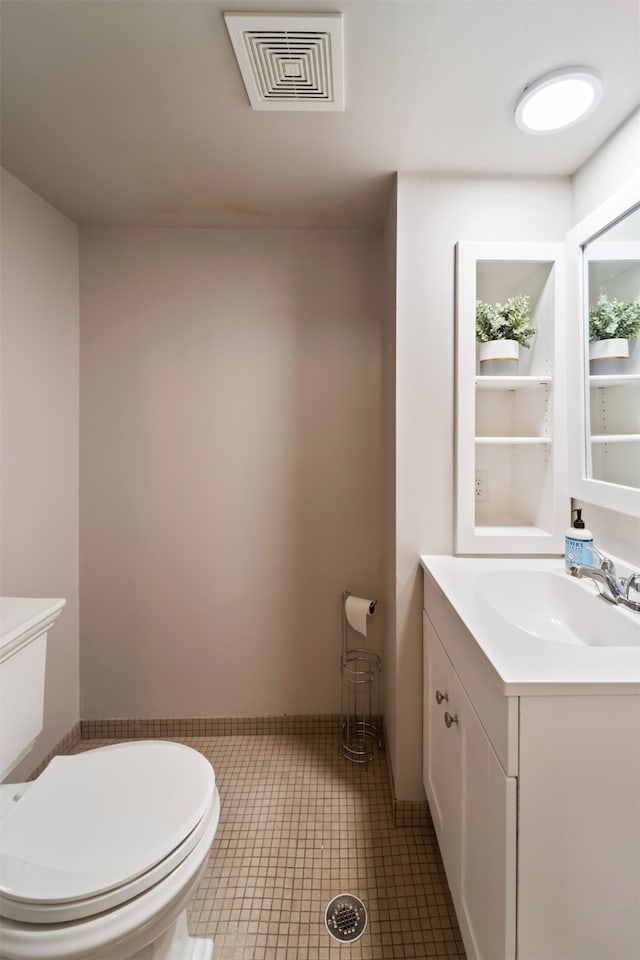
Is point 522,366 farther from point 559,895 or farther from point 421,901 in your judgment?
point 421,901

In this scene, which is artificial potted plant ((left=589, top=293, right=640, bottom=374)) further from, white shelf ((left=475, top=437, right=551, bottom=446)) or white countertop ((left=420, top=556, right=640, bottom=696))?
white countertop ((left=420, top=556, right=640, bottom=696))

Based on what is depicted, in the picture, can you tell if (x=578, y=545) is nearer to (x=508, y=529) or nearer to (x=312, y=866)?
(x=508, y=529)

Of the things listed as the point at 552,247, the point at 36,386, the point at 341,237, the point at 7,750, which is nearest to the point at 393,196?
the point at 341,237

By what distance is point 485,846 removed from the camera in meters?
0.93

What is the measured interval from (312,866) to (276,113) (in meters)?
2.29

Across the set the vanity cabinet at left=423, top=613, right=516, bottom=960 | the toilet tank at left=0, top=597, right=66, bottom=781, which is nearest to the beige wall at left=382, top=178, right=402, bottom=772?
the vanity cabinet at left=423, top=613, right=516, bottom=960

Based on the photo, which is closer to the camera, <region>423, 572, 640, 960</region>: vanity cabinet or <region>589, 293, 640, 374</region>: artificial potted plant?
<region>423, 572, 640, 960</region>: vanity cabinet

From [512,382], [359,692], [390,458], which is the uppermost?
[512,382]

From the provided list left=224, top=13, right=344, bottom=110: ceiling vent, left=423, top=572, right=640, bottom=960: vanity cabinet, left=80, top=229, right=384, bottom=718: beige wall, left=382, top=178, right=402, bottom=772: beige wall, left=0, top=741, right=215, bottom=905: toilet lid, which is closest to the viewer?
left=423, top=572, right=640, bottom=960: vanity cabinet

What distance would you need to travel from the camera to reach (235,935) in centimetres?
126

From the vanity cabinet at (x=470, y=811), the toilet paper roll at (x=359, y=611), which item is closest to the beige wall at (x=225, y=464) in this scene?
the toilet paper roll at (x=359, y=611)

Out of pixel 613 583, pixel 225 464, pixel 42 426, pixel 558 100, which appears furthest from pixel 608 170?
pixel 42 426

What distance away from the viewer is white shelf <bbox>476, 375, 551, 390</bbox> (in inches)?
61.7

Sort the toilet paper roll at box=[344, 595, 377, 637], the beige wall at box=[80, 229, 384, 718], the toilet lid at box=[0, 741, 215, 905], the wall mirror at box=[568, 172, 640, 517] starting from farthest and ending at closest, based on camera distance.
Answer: the beige wall at box=[80, 229, 384, 718] < the toilet paper roll at box=[344, 595, 377, 637] < the wall mirror at box=[568, 172, 640, 517] < the toilet lid at box=[0, 741, 215, 905]
